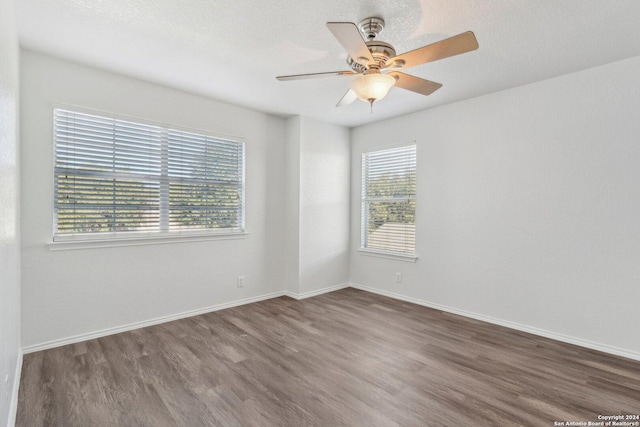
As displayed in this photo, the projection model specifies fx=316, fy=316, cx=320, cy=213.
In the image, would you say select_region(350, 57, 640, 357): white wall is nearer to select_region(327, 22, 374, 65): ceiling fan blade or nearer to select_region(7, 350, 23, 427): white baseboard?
select_region(327, 22, 374, 65): ceiling fan blade

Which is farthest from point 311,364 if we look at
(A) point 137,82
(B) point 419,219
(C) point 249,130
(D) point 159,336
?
(A) point 137,82

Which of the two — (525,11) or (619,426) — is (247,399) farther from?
(525,11)

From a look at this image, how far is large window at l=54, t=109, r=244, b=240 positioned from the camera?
9.27ft

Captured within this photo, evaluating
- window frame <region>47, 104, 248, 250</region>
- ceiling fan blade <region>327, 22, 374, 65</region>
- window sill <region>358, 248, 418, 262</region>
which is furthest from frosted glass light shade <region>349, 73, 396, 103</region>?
window sill <region>358, 248, 418, 262</region>

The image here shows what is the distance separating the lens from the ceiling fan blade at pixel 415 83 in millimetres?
2178

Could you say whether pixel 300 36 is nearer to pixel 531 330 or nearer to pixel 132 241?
pixel 132 241

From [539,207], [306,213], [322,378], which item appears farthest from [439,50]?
[306,213]

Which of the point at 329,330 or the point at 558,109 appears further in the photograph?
the point at 329,330

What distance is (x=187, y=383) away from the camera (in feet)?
7.34

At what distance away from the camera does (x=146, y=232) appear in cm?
328

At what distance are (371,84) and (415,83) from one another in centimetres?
47

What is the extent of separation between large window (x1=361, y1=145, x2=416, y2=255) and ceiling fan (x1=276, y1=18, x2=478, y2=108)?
203 centimetres

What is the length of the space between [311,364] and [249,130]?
286 cm

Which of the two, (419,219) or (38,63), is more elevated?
(38,63)
